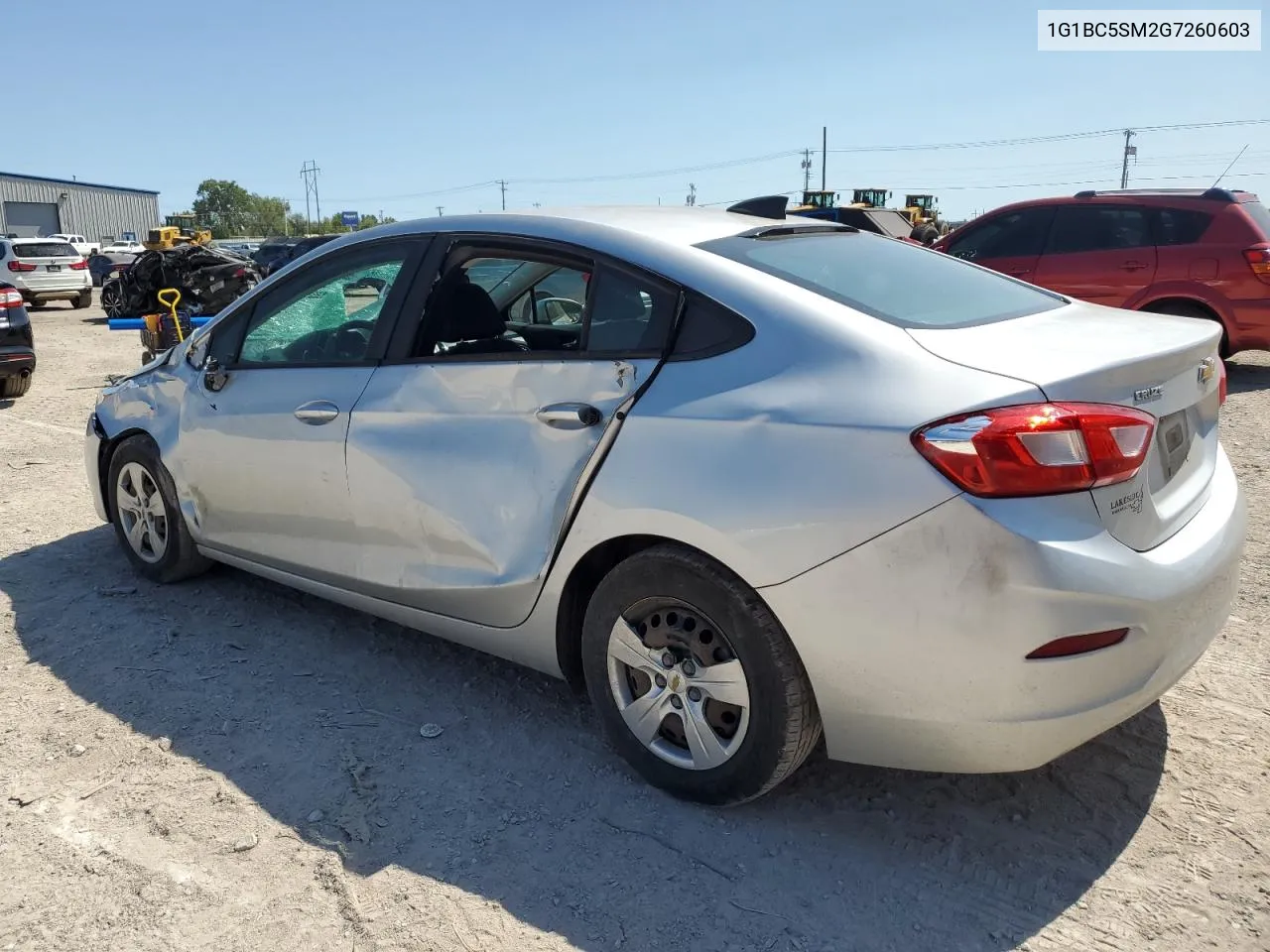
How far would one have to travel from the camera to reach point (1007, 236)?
980 cm

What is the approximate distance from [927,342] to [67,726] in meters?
2.96

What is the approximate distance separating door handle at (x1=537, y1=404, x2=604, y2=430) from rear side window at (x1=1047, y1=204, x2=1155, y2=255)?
25.9ft

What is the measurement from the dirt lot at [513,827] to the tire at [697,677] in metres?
0.15

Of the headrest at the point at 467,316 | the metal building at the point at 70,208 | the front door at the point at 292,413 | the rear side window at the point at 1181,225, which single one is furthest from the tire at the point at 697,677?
the metal building at the point at 70,208

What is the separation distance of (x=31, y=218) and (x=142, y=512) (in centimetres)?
7347

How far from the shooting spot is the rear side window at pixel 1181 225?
8773 mm

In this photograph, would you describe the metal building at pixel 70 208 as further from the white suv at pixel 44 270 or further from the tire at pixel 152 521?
the tire at pixel 152 521

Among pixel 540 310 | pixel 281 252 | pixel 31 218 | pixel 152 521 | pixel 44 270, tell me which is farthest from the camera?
pixel 31 218

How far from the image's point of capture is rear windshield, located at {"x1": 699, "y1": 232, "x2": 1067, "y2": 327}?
2740 millimetres

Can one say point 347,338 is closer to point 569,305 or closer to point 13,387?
point 569,305

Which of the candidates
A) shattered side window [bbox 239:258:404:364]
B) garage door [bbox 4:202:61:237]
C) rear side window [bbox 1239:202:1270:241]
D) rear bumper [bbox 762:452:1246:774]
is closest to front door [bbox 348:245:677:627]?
shattered side window [bbox 239:258:404:364]

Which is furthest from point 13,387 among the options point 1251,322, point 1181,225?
point 1251,322

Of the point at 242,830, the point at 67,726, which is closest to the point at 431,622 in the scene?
the point at 242,830

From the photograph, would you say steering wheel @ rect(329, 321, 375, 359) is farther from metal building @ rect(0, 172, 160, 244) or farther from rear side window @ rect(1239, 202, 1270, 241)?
metal building @ rect(0, 172, 160, 244)
